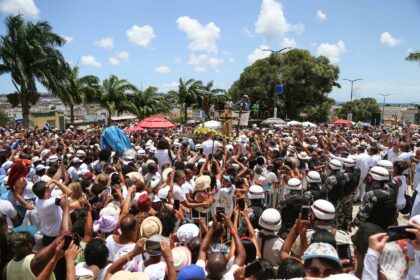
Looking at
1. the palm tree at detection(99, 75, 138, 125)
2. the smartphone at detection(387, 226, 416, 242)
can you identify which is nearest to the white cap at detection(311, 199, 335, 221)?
the smartphone at detection(387, 226, 416, 242)

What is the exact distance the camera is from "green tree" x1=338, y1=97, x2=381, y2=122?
186ft

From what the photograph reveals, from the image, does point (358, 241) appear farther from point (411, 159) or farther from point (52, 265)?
point (411, 159)

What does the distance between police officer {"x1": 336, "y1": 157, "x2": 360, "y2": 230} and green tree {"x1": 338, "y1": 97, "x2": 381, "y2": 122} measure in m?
53.1

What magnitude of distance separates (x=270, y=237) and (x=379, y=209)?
1820 millimetres

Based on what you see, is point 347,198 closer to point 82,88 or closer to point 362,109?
point 82,88

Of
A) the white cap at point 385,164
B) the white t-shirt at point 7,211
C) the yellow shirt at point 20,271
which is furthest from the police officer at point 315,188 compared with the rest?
the white t-shirt at point 7,211

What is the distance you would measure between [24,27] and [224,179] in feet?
79.2

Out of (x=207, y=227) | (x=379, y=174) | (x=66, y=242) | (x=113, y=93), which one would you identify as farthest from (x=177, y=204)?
(x=113, y=93)

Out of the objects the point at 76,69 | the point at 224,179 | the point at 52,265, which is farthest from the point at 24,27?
the point at 52,265

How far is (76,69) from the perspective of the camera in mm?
30438

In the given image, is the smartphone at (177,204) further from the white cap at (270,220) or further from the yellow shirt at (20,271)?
the yellow shirt at (20,271)

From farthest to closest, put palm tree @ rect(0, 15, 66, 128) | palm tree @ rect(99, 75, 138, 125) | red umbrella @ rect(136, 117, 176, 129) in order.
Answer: palm tree @ rect(99, 75, 138, 125), palm tree @ rect(0, 15, 66, 128), red umbrella @ rect(136, 117, 176, 129)

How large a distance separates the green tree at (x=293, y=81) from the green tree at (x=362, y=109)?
18.1 meters

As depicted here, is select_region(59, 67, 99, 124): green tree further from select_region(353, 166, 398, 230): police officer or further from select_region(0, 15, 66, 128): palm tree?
select_region(353, 166, 398, 230): police officer
